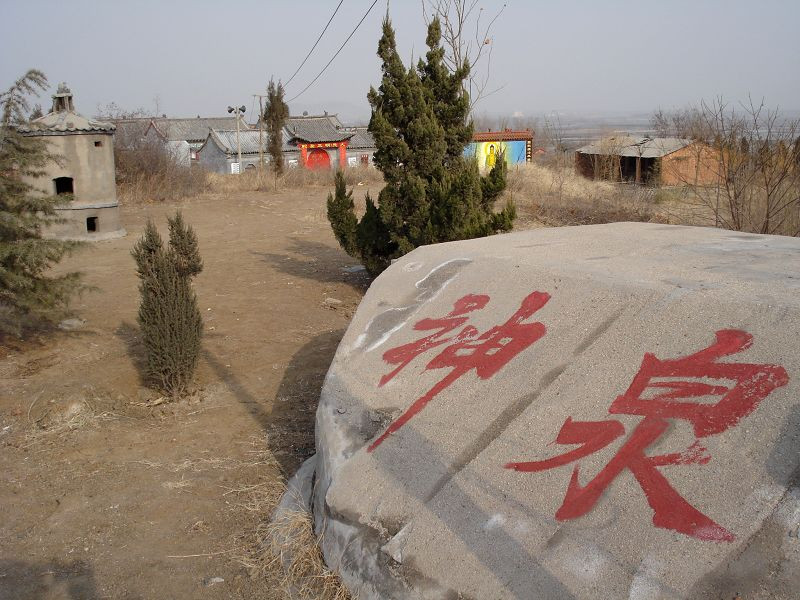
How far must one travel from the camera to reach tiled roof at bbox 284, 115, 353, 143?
41.8 meters

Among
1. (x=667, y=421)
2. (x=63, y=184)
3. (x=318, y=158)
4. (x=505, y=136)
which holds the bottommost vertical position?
(x=667, y=421)

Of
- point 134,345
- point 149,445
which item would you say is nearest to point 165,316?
point 149,445

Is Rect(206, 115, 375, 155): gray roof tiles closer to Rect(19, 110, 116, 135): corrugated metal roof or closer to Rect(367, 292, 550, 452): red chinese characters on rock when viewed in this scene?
Rect(19, 110, 116, 135): corrugated metal roof

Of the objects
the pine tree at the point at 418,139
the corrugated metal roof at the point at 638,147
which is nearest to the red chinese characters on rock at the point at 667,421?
the pine tree at the point at 418,139

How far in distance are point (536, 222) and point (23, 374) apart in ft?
37.9

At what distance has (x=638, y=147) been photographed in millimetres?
28875

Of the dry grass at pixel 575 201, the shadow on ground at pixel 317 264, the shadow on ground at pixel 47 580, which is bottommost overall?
the shadow on ground at pixel 47 580

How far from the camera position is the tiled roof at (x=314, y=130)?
41781mm

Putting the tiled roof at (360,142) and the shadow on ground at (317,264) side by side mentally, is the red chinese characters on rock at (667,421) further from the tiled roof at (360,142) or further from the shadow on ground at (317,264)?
the tiled roof at (360,142)

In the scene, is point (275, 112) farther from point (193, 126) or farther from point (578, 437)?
point (578, 437)

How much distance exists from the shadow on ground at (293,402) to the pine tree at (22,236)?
5.28 ft

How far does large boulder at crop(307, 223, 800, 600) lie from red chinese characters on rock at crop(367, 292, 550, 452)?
13mm

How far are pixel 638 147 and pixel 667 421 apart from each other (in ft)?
92.3

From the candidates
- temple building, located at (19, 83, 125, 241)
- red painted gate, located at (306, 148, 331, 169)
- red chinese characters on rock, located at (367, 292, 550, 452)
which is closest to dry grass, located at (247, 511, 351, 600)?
red chinese characters on rock, located at (367, 292, 550, 452)
